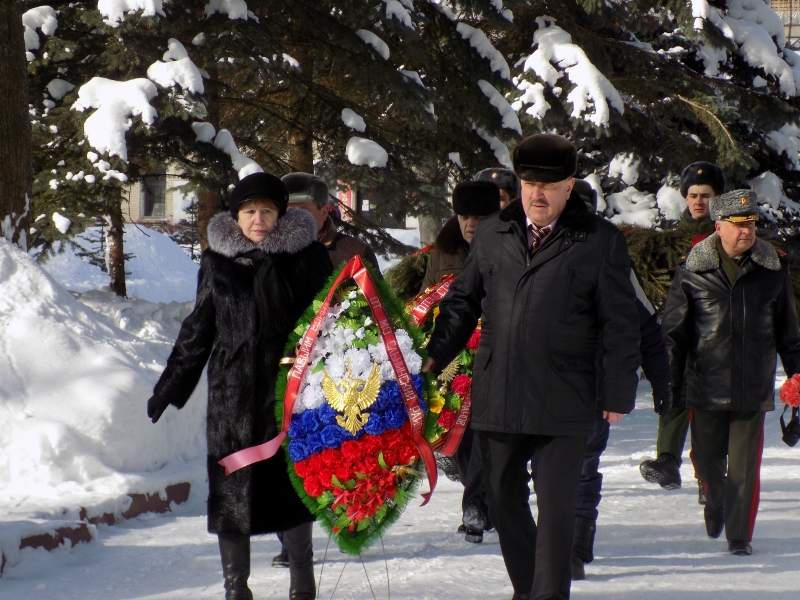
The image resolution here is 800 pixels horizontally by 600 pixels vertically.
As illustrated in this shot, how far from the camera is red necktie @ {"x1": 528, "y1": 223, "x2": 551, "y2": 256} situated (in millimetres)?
3893

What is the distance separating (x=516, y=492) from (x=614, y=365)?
2.01 feet

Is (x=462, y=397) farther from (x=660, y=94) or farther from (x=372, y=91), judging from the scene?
(x=660, y=94)

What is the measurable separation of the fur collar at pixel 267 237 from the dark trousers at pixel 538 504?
3.59 feet

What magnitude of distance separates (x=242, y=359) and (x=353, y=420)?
0.52 meters

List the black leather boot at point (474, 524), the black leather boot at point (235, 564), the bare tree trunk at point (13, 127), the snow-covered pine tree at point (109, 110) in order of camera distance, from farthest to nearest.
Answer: the snow-covered pine tree at point (109, 110)
the bare tree trunk at point (13, 127)
the black leather boot at point (474, 524)
the black leather boot at point (235, 564)

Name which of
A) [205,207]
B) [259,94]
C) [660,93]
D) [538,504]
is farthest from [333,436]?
[660,93]

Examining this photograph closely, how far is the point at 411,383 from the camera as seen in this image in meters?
3.96

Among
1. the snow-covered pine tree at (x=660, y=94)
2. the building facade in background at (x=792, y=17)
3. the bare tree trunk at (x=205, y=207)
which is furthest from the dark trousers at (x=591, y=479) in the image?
the building facade in background at (x=792, y=17)

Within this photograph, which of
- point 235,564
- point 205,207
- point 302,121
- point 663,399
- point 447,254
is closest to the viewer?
point 235,564

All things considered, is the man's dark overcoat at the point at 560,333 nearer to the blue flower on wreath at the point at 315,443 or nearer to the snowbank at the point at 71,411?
the blue flower on wreath at the point at 315,443

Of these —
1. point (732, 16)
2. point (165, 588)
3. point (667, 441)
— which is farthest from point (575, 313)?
point (732, 16)

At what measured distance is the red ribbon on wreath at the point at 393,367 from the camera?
397 centimetres

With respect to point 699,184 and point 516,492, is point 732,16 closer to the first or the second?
point 699,184

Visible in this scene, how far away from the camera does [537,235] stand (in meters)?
3.91
